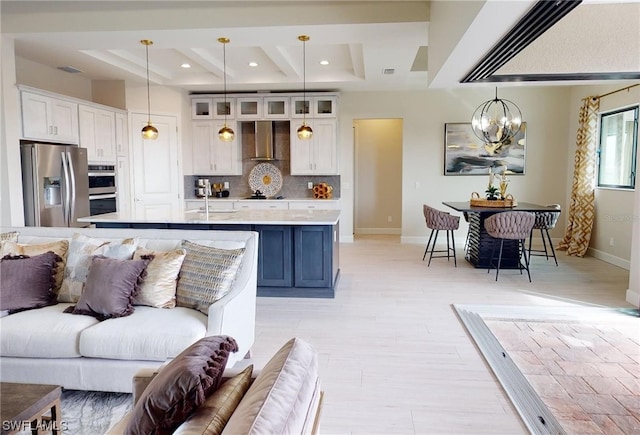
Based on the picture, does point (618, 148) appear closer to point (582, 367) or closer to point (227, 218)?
point (582, 367)

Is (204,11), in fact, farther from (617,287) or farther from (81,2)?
(617,287)

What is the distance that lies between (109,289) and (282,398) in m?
Result: 2.07

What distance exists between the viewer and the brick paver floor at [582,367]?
2.52 m

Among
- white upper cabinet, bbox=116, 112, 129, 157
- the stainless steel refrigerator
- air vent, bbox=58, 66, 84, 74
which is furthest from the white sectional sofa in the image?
air vent, bbox=58, 66, 84, 74

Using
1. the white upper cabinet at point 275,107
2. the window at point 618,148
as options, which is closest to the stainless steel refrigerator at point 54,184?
the white upper cabinet at point 275,107

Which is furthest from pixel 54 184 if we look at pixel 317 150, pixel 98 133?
pixel 317 150

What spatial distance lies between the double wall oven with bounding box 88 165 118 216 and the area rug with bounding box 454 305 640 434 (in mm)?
4879

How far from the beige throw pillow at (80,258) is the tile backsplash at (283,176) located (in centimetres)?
520

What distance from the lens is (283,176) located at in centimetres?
Answer: 844

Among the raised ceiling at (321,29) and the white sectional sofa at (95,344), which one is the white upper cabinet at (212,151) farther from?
the white sectional sofa at (95,344)

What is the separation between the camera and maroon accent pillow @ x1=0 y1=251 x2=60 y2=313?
2934 mm

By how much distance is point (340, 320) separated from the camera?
4160mm

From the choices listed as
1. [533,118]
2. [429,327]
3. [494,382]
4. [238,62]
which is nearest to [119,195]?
[238,62]

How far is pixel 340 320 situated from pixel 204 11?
331 centimetres
